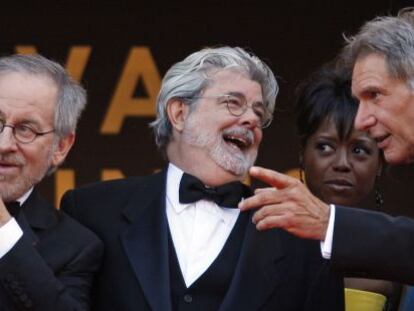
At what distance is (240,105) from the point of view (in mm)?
3756

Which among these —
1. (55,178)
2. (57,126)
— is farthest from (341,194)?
(55,178)

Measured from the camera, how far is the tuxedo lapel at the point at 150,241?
136 inches

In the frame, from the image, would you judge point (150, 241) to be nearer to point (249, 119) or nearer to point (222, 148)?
point (222, 148)

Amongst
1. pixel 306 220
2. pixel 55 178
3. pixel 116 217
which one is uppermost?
pixel 306 220

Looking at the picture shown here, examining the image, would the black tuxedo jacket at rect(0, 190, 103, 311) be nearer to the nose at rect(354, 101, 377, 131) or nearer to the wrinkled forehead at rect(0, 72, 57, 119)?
the wrinkled forehead at rect(0, 72, 57, 119)

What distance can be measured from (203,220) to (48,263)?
0.48 meters

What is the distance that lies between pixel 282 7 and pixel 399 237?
2.25 meters

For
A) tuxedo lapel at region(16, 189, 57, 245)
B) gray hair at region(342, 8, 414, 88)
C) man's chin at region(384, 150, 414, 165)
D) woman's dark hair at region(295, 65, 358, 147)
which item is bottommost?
tuxedo lapel at region(16, 189, 57, 245)

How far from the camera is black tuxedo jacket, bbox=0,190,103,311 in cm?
314

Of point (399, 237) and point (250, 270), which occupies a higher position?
point (399, 237)

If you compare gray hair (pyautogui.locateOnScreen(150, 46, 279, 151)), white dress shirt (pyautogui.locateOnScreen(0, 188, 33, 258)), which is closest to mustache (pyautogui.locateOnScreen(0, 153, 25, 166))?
white dress shirt (pyautogui.locateOnScreen(0, 188, 33, 258))

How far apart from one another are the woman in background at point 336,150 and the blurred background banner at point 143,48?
2.80ft

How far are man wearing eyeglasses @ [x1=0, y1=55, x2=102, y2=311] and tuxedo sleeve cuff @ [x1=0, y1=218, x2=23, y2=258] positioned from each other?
50mm

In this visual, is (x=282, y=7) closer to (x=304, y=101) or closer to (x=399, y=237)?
(x=304, y=101)
